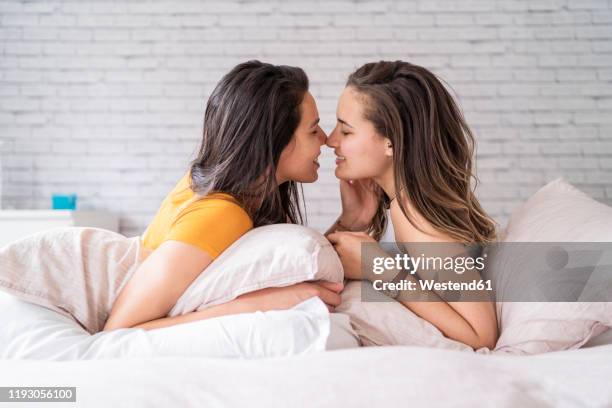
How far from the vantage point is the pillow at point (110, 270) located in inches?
47.4

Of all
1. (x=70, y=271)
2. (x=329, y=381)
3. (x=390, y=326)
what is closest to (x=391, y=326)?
(x=390, y=326)

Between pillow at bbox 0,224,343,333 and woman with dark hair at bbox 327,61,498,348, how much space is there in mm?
235

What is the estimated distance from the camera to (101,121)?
3568 mm

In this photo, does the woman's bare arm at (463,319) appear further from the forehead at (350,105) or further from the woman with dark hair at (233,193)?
the forehead at (350,105)

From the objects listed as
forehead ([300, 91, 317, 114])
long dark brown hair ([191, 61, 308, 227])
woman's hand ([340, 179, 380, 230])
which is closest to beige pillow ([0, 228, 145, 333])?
long dark brown hair ([191, 61, 308, 227])

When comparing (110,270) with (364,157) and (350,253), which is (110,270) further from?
(364,157)

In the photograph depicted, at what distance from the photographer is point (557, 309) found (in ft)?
3.95

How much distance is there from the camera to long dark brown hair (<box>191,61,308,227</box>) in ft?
5.04

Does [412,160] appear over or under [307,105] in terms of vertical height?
under

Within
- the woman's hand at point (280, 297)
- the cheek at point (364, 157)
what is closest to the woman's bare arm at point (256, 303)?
the woman's hand at point (280, 297)

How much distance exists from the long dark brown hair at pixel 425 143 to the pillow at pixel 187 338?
54 cm

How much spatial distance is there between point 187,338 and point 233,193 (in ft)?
1.77

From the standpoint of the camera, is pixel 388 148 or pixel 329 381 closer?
pixel 329 381

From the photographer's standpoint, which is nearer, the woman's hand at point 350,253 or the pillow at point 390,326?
the pillow at point 390,326
